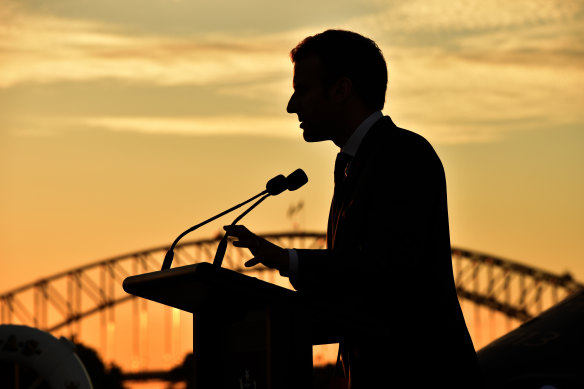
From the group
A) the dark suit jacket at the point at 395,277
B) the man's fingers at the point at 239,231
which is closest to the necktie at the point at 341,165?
the dark suit jacket at the point at 395,277

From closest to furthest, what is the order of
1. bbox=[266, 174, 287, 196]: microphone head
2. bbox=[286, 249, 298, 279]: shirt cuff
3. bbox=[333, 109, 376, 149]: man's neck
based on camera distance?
bbox=[286, 249, 298, 279]: shirt cuff
bbox=[266, 174, 287, 196]: microphone head
bbox=[333, 109, 376, 149]: man's neck

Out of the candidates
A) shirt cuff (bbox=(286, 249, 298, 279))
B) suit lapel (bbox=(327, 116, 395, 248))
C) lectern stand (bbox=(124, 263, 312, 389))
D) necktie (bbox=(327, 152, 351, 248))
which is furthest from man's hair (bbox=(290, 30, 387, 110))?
lectern stand (bbox=(124, 263, 312, 389))

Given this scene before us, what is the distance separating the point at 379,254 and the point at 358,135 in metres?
0.72

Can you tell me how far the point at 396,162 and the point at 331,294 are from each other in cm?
61

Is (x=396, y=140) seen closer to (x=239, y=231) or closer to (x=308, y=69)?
(x=308, y=69)

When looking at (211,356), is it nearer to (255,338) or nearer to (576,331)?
(255,338)

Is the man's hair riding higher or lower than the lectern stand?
higher

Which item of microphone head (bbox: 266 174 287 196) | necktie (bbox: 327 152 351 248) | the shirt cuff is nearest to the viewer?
the shirt cuff

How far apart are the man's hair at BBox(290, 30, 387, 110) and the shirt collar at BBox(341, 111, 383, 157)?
6 cm

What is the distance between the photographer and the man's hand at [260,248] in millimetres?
4105

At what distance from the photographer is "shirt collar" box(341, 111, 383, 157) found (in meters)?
4.82

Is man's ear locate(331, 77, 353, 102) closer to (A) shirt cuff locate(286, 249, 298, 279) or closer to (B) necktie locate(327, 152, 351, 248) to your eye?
(B) necktie locate(327, 152, 351, 248)

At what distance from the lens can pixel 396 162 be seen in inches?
179

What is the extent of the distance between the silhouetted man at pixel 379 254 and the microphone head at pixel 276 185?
265 mm
